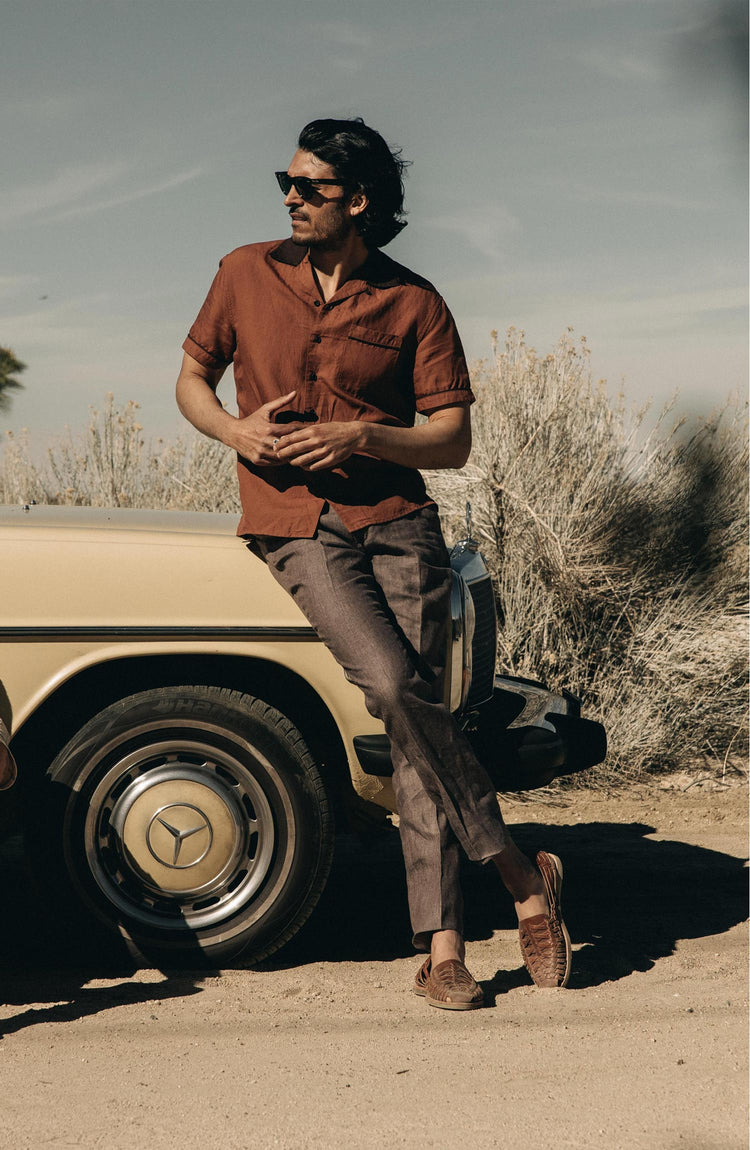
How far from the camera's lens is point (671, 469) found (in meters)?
8.21

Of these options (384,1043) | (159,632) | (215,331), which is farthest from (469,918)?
(215,331)

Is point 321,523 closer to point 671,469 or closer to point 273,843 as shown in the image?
point 273,843

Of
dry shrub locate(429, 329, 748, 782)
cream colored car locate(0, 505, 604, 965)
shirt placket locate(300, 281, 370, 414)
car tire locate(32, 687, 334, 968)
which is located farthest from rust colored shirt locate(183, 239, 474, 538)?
dry shrub locate(429, 329, 748, 782)

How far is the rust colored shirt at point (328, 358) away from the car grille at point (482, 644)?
1.38 ft

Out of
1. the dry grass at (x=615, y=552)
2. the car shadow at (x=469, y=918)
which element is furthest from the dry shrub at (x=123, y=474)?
the car shadow at (x=469, y=918)

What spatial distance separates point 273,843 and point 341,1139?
1.13 meters

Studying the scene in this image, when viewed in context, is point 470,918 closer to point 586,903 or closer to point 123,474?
point 586,903

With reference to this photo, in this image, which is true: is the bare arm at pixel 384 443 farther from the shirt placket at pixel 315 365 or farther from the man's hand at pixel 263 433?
the shirt placket at pixel 315 365

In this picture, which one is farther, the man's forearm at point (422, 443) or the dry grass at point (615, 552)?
the dry grass at point (615, 552)

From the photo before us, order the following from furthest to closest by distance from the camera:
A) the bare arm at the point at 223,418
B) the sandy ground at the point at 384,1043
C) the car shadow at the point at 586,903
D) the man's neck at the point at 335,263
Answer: the car shadow at the point at 586,903 < the man's neck at the point at 335,263 < the bare arm at the point at 223,418 < the sandy ground at the point at 384,1043

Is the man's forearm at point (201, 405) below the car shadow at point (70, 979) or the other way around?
the other way around

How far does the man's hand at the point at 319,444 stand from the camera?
11.5ft

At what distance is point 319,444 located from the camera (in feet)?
11.5

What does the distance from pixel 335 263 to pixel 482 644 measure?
129 centimetres
